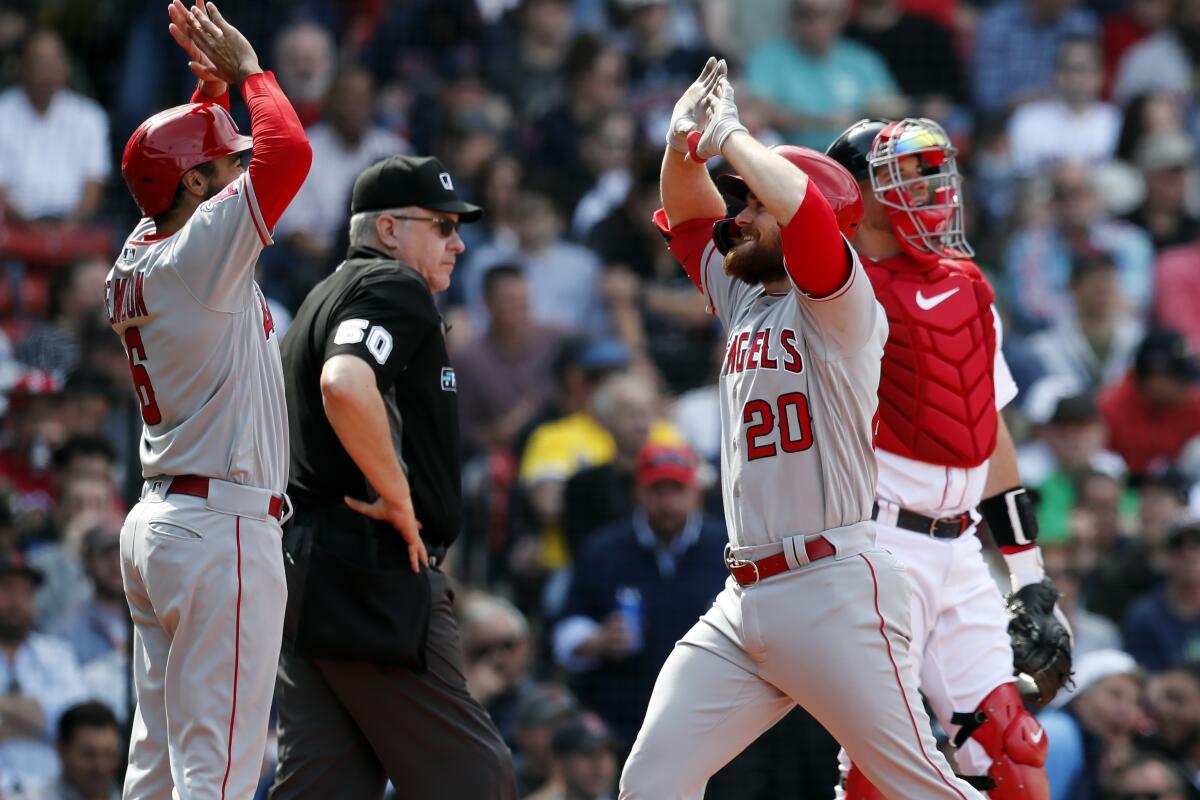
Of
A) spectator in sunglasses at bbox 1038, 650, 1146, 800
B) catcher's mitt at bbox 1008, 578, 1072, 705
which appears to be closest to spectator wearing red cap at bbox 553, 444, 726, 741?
spectator in sunglasses at bbox 1038, 650, 1146, 800

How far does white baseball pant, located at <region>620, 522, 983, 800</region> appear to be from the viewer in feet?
12.1

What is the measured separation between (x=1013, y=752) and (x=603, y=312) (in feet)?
16.1

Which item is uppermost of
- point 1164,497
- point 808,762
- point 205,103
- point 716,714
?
point 205,103

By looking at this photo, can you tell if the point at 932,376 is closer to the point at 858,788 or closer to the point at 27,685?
the point at 858,788

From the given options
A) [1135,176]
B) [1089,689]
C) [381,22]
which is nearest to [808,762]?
[1089,689]

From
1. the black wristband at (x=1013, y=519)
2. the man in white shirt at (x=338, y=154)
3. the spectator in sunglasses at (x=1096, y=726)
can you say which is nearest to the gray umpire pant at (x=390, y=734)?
the black wristband at (x=1013, y=519)

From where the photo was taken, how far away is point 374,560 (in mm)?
4164

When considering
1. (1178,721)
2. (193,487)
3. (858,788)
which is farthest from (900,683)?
(1178,721)

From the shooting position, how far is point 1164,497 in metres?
7.55

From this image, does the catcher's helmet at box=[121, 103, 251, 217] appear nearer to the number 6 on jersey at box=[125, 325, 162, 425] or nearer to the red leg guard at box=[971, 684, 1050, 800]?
the number 6 on jersey at box=[125, 325, 162, 425]

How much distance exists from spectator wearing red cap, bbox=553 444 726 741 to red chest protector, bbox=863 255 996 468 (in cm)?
245

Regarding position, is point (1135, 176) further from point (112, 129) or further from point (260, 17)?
point (112, 129)

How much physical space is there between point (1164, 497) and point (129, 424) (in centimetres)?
435

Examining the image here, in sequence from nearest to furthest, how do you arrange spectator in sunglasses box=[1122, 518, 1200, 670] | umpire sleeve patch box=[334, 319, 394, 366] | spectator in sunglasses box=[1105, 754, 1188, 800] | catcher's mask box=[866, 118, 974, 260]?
umpire sleeve patch box=[334, 319, 394, 366] → catcher's mask box=[866, 118, 974, 260] → spectator in sunglasses box=[1105, 754, 1188, 800] → spectator in sunglasses box=[1122, 518, 1200, 670]
